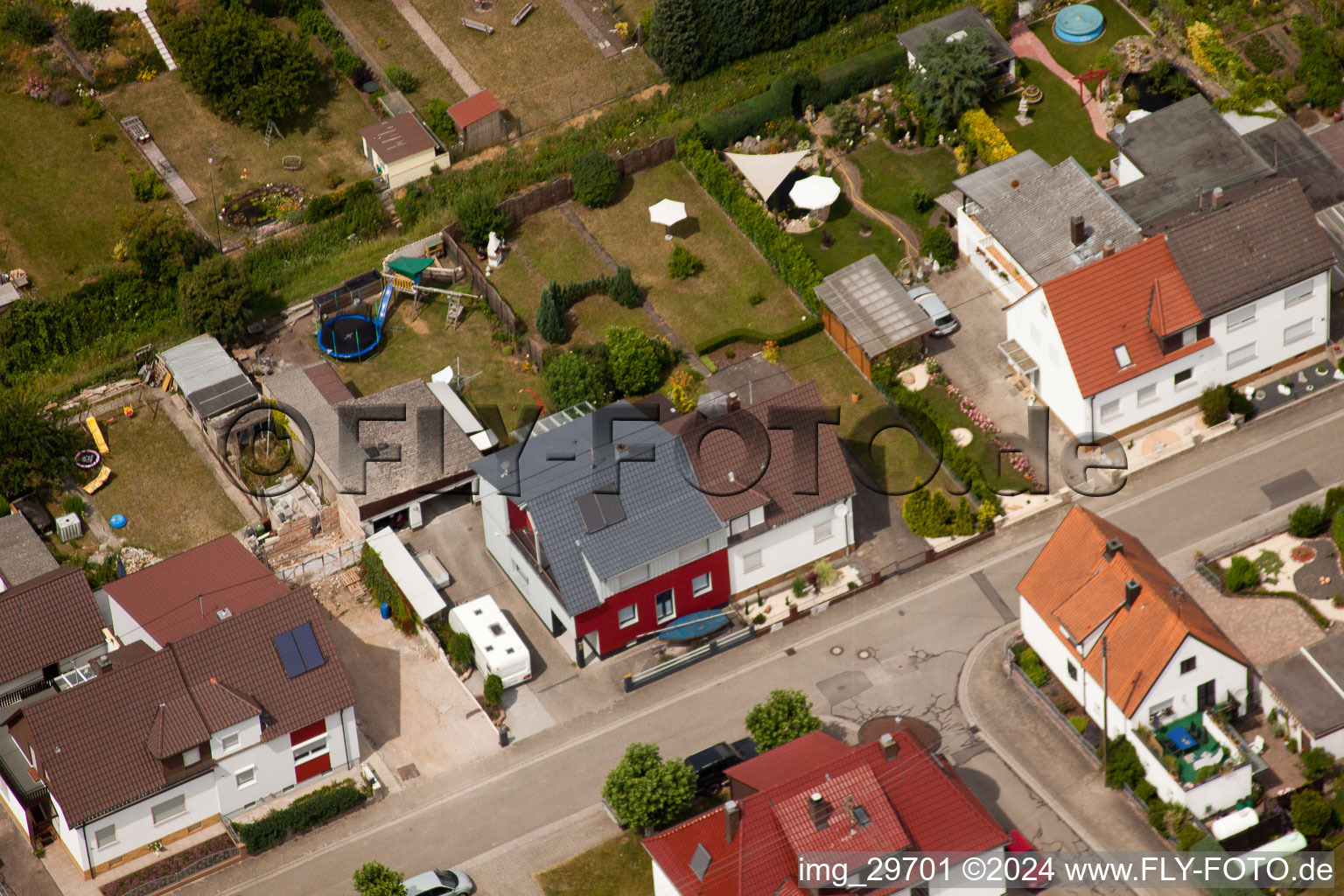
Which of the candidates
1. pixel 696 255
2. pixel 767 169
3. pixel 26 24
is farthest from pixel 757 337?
pixel 26 24

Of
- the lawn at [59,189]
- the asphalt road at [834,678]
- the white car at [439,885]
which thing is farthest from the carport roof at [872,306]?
the lawn at [59,189]

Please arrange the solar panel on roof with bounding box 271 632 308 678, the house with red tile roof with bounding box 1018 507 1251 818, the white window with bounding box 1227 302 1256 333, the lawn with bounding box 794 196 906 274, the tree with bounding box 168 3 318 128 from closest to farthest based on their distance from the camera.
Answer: the house with red tile roof with bounding box 1018 507 1251 818 < the solar panel on roof with bounding box 271 632 308 678 < the white window with bounding box 1227 302 1256 333 < the lawn with bounding box 794 196 906 274 < the tree with bounding box 168 3 318 128

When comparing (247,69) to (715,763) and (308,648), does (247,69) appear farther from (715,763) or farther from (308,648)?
(715,763)

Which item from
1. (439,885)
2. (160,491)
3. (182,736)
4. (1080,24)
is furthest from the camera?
(1080,24)

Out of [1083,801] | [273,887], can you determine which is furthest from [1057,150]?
[273,887]

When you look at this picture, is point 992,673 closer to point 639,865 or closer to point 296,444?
point 639,865

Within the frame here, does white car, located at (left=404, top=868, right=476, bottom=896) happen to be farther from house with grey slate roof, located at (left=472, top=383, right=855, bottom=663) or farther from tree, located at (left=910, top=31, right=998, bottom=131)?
tree, located at (left=910, top=31, right=998, bottom=131)

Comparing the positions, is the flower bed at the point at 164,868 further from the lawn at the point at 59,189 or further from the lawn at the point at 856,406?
the lawn at the point at 59,189

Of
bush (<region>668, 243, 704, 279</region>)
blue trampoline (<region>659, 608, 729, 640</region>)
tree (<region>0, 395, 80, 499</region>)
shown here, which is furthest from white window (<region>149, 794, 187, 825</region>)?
bush (<region>668, 243, 704, 279</region>)
